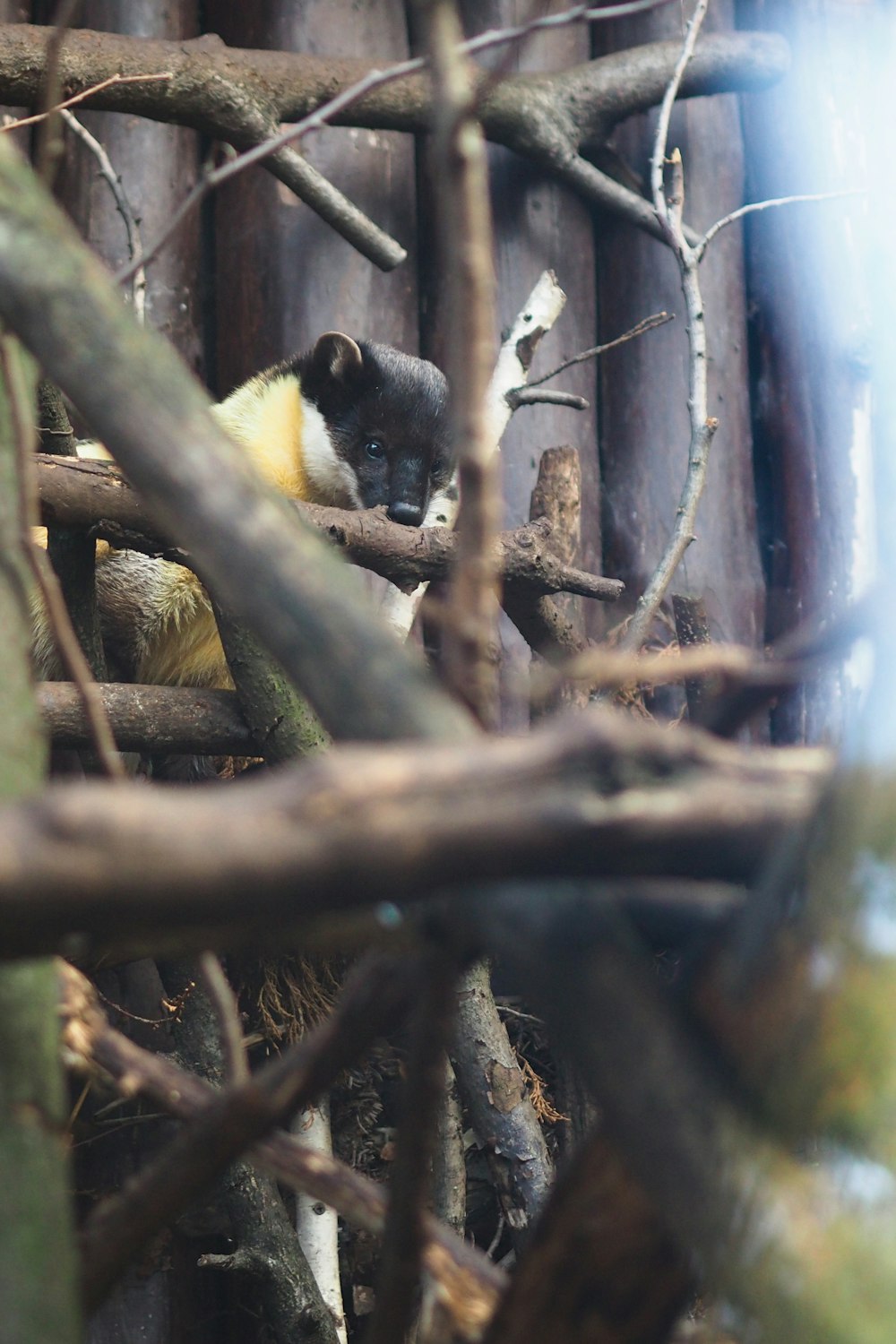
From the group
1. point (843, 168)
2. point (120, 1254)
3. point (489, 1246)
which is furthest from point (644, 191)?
point (120, 1254)

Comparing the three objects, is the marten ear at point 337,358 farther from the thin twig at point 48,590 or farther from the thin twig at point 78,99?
the thin twig at point 48,590

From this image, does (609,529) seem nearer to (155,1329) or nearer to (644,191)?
(644,191)

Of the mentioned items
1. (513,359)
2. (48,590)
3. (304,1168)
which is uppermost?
(513,359)

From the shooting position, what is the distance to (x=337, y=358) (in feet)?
12.5

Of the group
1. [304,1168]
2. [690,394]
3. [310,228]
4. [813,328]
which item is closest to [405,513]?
[310,228]

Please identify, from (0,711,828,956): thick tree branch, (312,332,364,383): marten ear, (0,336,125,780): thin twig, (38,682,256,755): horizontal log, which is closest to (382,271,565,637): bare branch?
(312,332,364,383): marten ear

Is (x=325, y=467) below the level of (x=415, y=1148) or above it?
above

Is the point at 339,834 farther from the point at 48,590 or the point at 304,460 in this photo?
the point at 304,460

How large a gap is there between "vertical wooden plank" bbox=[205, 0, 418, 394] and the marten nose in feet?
1.67

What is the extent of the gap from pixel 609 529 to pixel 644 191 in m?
1.03

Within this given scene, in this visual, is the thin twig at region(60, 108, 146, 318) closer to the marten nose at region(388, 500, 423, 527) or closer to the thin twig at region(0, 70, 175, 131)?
the thin twig at region(0, 70, 175, 131)

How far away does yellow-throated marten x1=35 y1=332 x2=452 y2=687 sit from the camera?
335cm

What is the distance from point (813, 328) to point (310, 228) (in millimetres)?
1494

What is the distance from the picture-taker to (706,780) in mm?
880
